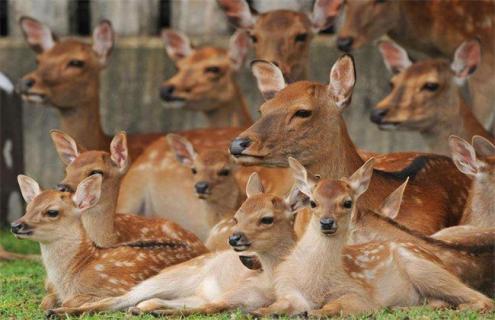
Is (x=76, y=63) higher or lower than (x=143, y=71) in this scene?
higher

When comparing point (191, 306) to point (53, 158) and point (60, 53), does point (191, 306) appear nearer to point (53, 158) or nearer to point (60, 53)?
point (60, 53)

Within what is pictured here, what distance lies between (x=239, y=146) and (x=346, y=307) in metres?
1.28

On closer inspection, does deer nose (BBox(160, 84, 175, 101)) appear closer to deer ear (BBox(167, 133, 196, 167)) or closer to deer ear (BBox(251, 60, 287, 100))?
deer ear (BBox(167, 133, 196, 167))

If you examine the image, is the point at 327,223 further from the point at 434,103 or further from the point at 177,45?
the point at 177,45

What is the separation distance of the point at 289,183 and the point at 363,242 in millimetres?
1577

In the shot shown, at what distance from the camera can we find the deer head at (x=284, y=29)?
11.6 m

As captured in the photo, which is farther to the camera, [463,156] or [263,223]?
[463,156]

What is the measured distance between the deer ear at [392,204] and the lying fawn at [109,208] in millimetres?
1161

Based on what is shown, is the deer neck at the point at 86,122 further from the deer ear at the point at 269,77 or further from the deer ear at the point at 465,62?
the deer ear at the point at 465,62

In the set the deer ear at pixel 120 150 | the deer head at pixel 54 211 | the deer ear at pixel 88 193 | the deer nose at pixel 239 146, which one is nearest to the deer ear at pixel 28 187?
the deer head at pixel 54 211

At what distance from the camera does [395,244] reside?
873 cm

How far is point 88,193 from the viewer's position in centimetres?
920

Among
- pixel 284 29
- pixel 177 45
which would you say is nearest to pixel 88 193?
pixel 284 29

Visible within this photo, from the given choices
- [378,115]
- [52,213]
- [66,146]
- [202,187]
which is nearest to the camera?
[52,213]
